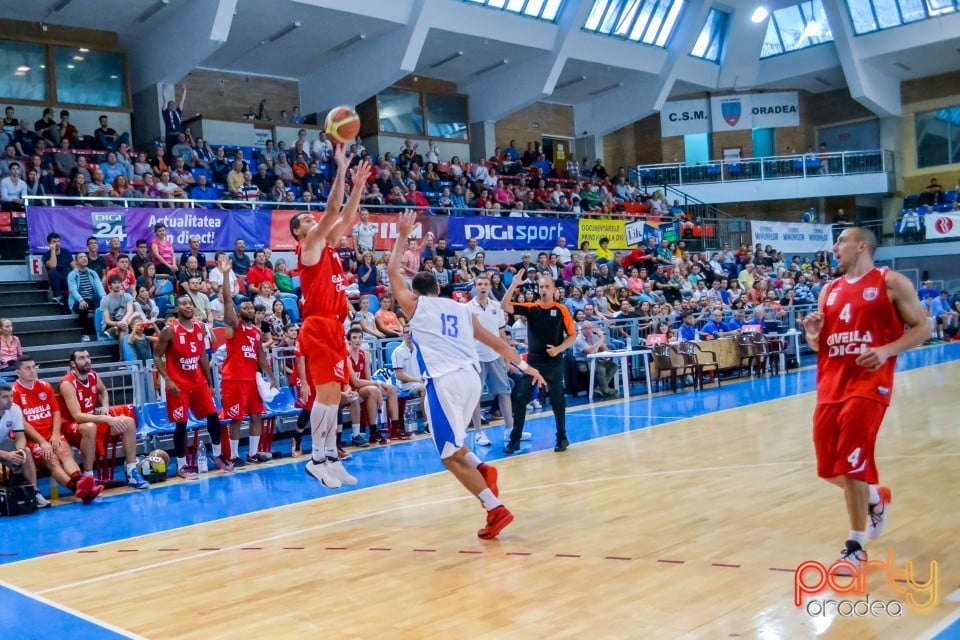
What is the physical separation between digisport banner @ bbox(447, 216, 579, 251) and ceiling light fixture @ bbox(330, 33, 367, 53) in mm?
5889

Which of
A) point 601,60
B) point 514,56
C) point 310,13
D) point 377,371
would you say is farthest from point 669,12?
point 377,371

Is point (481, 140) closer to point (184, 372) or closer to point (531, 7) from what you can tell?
point (531, 7)

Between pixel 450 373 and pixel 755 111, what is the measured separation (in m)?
30.2

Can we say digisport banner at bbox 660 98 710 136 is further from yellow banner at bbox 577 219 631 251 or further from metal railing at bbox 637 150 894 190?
yellow banner at bbox 577 219 631 251

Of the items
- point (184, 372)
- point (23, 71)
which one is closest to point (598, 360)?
point (184, 372)

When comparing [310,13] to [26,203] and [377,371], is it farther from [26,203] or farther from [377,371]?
[377,371]

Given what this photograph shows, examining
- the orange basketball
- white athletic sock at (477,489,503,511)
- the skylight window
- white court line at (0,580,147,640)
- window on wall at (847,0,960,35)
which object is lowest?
white court line at (0,580,147,640)

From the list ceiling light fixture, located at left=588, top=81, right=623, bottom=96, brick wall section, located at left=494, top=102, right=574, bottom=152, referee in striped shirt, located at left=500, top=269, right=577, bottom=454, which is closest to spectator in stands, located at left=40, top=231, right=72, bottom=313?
referee in striped shirt, located at left=500, top=269, right=577, bottom=454

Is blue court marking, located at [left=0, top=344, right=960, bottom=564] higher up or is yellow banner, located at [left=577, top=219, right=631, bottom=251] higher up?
yellow banner, located at [left=577, top=219, right=631, bottom=251]

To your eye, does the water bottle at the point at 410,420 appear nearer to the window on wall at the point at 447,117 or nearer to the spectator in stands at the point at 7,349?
the spectator in stands at the point at 7,349

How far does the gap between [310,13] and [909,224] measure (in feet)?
67.1

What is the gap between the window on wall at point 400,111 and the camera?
25.0 metres

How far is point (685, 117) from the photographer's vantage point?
1296 inches

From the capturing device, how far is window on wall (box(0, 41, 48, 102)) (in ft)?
61.1
